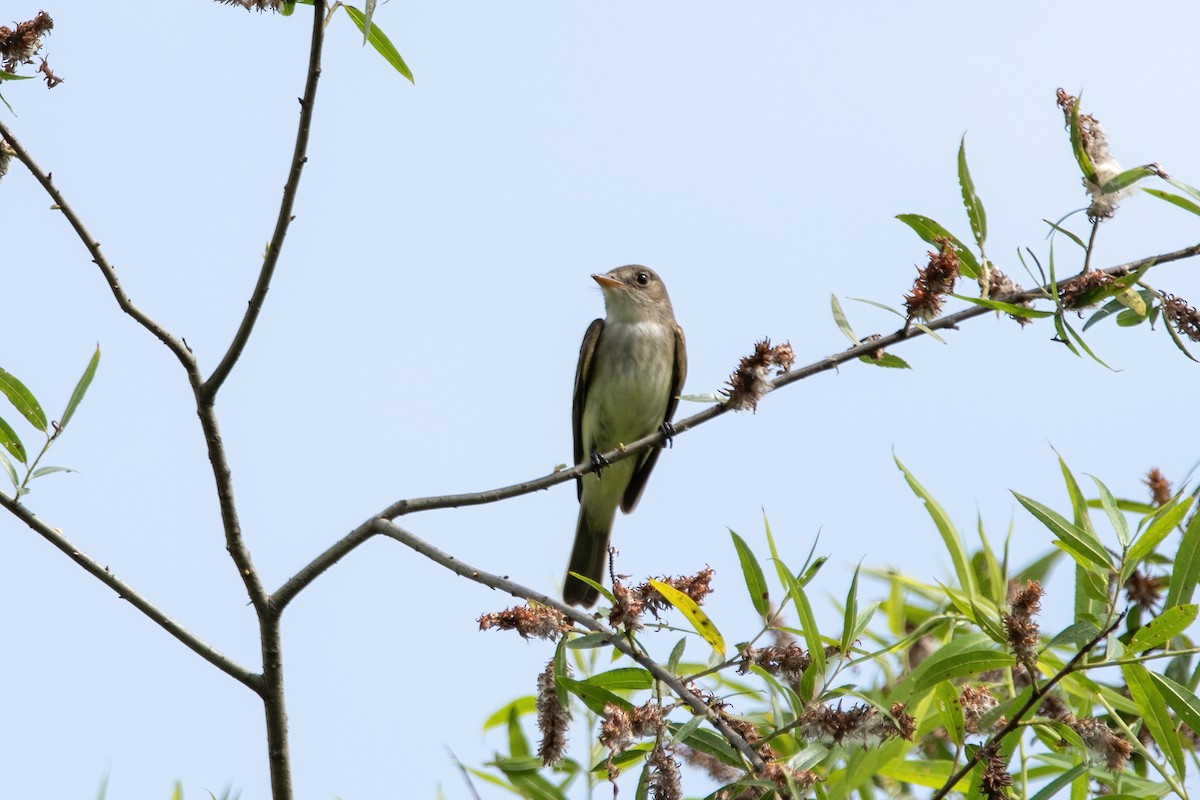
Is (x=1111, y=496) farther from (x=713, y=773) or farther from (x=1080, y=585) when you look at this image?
(x=713, y=773)

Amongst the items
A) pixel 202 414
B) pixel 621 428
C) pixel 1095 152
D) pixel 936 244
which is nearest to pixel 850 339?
pixel 936 244

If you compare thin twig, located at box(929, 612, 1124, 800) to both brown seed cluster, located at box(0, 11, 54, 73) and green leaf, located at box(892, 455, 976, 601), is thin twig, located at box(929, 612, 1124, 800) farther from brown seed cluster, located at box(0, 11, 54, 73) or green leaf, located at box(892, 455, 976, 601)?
brown seed cluster, located at box(0, 11, 54, 73)

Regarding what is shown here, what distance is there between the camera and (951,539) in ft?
14.2

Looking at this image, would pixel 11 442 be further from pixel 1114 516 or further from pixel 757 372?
pixel 1114 516

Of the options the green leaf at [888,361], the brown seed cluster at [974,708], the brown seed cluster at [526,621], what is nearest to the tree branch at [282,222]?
the brown seed cluster at [526,621]

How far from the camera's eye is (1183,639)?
14.4 feet

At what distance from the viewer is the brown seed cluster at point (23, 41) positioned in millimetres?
3959

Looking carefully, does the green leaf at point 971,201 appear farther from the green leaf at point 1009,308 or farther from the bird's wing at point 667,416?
the bird's wing at point 667,416

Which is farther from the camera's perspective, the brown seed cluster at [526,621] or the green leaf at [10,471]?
the green leaf at [10,471]

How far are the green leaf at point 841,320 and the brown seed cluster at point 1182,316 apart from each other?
0.89 m

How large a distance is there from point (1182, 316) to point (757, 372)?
123 centimetres

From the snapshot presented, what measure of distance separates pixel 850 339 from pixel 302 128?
175cm

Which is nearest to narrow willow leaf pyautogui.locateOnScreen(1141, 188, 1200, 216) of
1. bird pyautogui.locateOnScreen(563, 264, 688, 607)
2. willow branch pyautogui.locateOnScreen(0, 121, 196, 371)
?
willow branch pyautogui.locateOnScreen(0, 121, 196, 371)

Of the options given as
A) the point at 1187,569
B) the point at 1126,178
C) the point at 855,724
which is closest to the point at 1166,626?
the point at 1187,569
